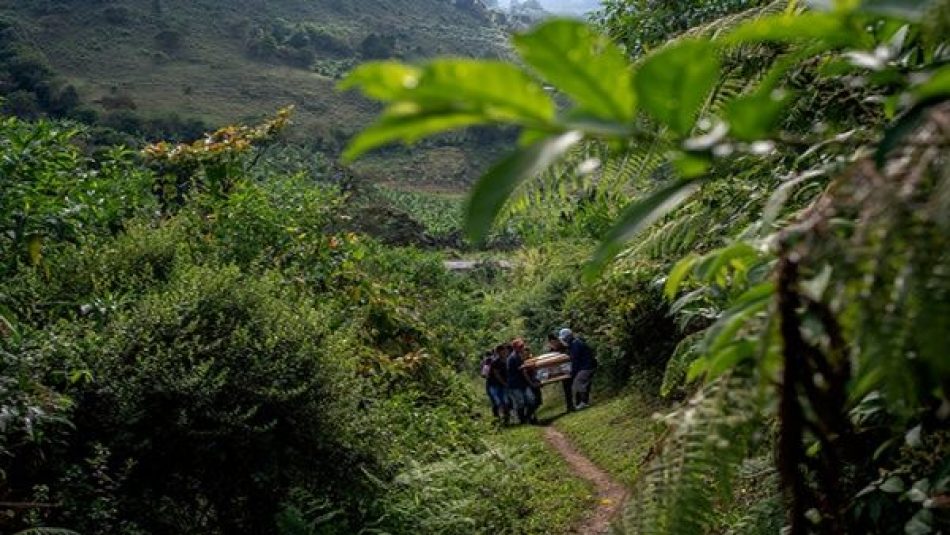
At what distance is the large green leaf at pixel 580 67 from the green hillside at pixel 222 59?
5424cm

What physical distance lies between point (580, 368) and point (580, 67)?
1233cm

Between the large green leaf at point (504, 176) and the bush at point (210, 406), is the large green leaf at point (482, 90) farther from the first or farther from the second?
the bush at point (210, 406)

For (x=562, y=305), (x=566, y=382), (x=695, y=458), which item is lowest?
(x=695, y=458)

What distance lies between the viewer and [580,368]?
1270cm

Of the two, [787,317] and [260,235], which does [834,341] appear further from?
[260,235]

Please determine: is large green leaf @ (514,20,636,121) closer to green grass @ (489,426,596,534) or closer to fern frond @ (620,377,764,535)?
fern frond @ (620,377,764,535)

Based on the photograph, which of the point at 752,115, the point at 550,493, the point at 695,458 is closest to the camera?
the point at 752,115

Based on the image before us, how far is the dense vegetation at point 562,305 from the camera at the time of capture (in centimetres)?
60

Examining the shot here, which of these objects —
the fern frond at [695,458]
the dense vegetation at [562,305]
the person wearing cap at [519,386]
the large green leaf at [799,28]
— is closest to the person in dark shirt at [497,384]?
the person wearing cap at [519,386]

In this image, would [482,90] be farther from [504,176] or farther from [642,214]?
[642,214]

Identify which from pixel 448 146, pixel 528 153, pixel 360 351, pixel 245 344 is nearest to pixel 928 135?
pixel 528 153

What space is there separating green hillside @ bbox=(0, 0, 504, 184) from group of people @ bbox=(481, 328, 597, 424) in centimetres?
4365

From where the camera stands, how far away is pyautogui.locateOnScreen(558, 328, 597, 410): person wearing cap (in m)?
12.6

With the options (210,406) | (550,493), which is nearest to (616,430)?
(550,493)
